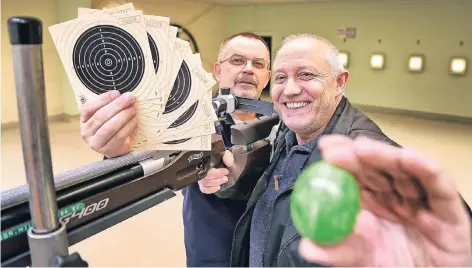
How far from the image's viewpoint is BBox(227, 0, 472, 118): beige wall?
5.64 m

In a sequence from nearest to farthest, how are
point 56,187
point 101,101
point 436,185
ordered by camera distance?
point 436,185 < point 56,187 < point 101,101

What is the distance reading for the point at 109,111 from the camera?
1.95ft

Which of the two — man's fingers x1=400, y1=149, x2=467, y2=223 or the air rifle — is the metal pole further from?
man's fingers x1=400, y1=149, x2=467, y2=223

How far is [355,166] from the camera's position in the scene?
1.30ft

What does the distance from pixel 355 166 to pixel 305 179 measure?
57 mm

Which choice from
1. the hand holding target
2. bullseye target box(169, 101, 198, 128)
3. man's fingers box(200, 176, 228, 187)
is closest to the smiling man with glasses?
man's fingers box(200, 176, 228, 187)

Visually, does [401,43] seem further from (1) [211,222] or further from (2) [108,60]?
(2) [108,60]

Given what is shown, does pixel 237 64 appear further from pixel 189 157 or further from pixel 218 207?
pixel 189 157

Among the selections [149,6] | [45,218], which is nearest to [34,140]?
[45,218]

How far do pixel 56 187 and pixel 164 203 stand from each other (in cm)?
233

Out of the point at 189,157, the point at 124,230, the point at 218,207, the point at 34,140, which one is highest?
the point at 34,140

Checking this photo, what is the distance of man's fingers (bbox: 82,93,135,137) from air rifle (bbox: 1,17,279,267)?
2.6 inches

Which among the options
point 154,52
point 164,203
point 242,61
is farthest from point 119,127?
point 164,203

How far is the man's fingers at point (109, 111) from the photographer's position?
586 millimetres
